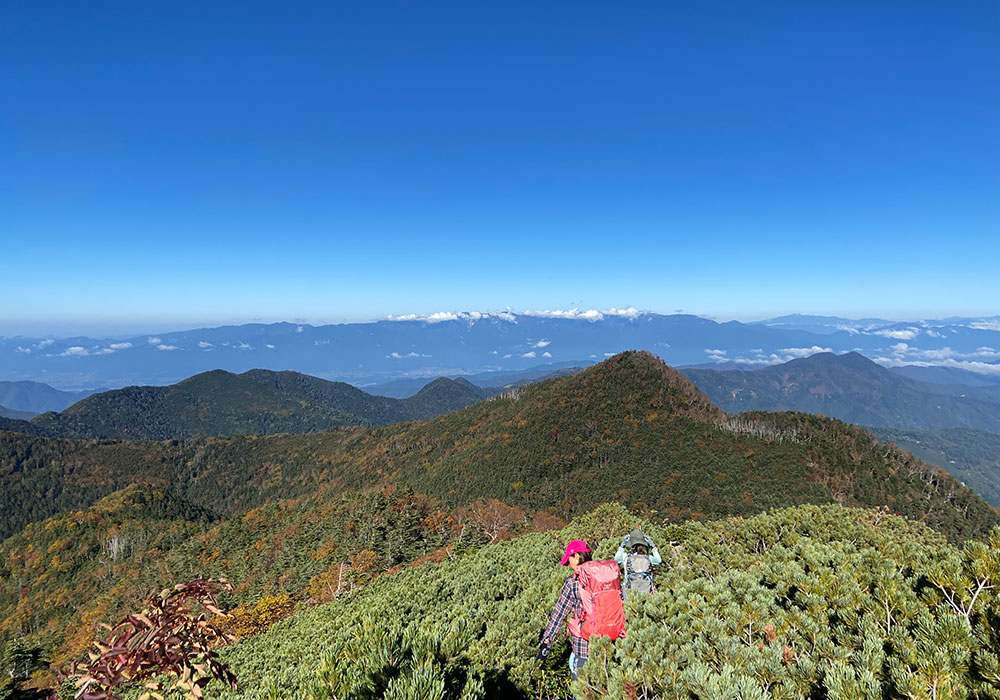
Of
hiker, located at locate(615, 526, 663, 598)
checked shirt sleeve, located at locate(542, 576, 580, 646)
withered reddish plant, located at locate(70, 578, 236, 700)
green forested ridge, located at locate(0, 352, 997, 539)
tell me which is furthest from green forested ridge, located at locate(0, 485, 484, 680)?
withered reddish plant, located at locate(70, 578, 236, 700)

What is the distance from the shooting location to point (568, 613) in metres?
8.64

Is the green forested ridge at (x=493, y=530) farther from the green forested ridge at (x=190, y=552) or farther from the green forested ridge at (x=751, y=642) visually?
the green forested ridge at (x=190, y=552)

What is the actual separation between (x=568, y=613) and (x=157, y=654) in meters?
7.02

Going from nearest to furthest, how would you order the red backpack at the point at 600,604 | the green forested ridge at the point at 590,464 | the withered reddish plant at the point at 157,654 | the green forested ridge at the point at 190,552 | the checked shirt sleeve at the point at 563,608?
the withered reddish plant at the point at 157,654, the red backpack at the point at 600,604, the checked shirt sleeve at the point at 563,608, the green forested ridge at the point at 190,552, the green forested ridge at the point at 590,464

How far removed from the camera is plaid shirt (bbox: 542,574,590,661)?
8234 millimetres

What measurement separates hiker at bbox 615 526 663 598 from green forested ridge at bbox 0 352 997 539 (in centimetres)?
8099

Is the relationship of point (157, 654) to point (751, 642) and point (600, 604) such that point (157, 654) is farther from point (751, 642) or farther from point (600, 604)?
point (751, 642)

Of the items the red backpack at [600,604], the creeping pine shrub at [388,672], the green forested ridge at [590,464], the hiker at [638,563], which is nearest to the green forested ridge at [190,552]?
the green forested ridge at [590,464]

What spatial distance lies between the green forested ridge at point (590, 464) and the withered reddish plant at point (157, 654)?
88935 mm

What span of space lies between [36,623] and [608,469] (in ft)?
396

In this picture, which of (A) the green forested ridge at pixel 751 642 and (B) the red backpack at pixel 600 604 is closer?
(A) the green forested ridge at pixel 751 642

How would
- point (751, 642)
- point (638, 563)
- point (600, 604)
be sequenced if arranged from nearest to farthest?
point (751, 642), point (600, 604), point (638, 563)

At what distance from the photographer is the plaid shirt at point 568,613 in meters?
8.23

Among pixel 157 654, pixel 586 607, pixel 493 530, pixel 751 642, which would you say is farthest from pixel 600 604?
pixel 493 530
